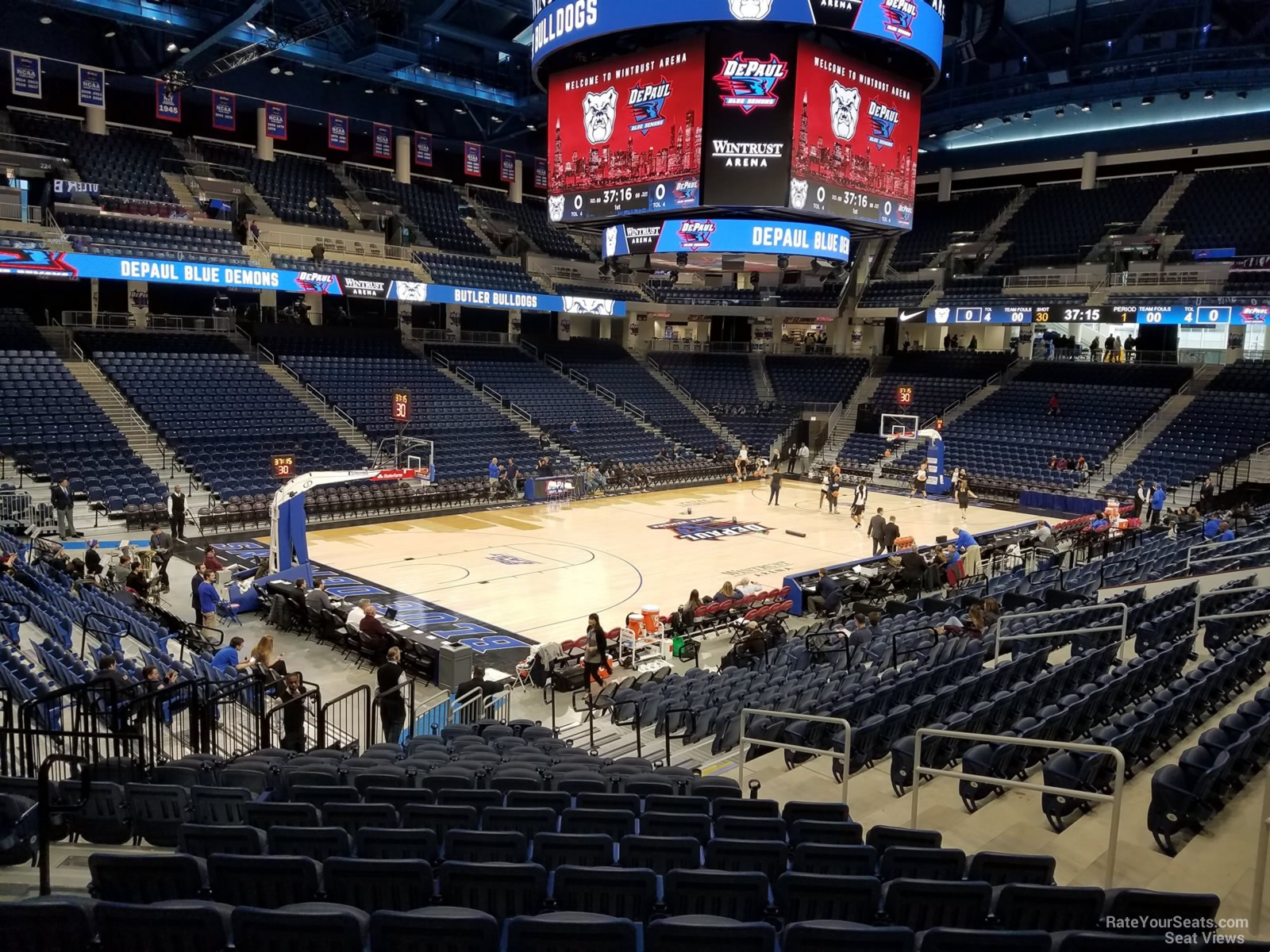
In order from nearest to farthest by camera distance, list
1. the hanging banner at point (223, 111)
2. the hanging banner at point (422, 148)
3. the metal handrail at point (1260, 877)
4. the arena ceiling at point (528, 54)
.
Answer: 1. the metal handrail at point (1260, 877)
2. the arena ceiling at point (528, 54)
3. the hanging banner at point (223, 111)
4. the hanging banner at point (422, 148)

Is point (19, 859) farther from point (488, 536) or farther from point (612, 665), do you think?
point (488, 536)

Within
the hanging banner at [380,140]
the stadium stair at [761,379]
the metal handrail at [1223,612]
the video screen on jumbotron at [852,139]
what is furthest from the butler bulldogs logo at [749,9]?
the hanging banner at [380,140]

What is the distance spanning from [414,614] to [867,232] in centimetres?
1296

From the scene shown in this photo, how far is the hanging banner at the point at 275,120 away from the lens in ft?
120

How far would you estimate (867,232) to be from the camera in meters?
21.0

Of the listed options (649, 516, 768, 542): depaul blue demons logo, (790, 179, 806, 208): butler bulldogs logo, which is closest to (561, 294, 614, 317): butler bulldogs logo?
(649, 516, 768, 542): depaul blue demons logo

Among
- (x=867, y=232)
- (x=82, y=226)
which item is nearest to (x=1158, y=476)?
(x=867, y=232)

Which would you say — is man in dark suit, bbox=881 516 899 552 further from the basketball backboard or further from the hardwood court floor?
the basketball backboard

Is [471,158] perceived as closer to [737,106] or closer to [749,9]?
[737,106]

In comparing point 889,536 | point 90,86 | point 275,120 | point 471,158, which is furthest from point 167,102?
point 889,536

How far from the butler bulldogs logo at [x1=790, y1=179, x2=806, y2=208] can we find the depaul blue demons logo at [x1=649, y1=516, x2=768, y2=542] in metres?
9.51

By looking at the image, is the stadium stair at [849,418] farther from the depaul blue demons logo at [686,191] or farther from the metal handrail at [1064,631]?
the metal handrail at [1064,631]

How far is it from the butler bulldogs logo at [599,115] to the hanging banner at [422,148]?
24869 mm

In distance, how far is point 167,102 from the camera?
33.1 meters
